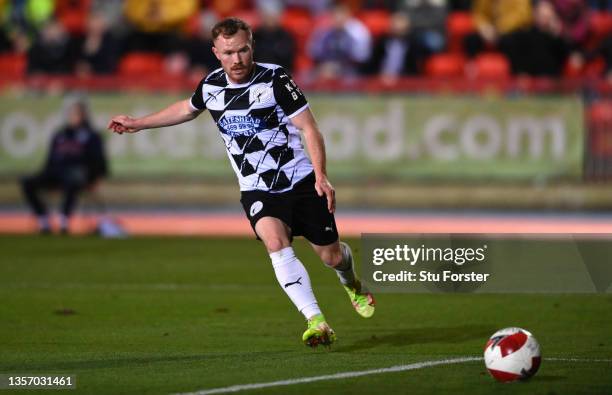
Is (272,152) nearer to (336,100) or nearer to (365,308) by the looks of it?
(365,308)

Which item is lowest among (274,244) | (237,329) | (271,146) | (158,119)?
(237,329)

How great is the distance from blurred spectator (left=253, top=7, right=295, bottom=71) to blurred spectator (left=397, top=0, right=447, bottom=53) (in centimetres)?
220

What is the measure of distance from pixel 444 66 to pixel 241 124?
13110 millimetres

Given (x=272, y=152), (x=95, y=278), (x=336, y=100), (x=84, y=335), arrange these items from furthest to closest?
(x=336, y=100) < (x=95, y=278) < (x=84, y=335) < (x=272, y=152)

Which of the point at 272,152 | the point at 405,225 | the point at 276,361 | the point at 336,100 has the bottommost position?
the point at 405,225

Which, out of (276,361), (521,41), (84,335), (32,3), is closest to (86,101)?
(32,3)

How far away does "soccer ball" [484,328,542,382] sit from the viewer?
7.51 meters

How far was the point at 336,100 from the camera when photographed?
67.9 ft

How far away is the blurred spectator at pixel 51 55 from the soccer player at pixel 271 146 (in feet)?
42.5

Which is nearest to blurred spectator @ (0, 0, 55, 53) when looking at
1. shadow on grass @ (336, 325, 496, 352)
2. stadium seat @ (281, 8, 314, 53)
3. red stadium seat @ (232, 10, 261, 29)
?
red stadium seat @ (232, 10, 261, 29)

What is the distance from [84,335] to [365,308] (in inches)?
84.3

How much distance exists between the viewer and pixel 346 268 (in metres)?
9.81

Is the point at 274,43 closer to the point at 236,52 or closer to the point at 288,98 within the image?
the point at 288,98

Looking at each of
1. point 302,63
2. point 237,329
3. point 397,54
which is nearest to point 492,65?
point 397,54
